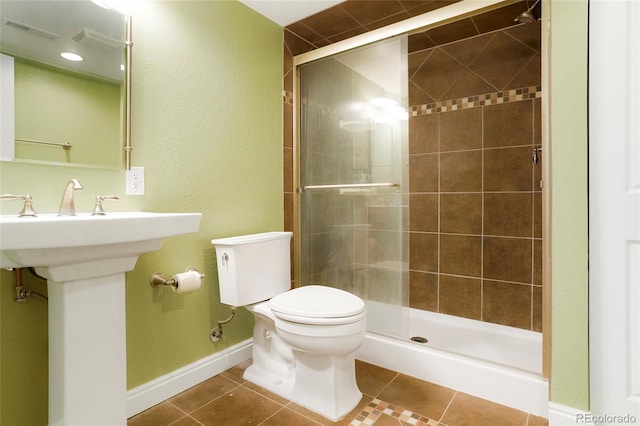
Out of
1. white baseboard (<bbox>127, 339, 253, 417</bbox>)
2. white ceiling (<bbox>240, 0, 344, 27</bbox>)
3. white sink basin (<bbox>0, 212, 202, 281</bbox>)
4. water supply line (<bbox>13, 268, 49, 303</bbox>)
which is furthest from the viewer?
white ceiling (<bbox>240, 0, 344, 27</bbox>)

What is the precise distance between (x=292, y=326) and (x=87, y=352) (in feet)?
2.40

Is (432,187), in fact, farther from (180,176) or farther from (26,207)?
(26,207)

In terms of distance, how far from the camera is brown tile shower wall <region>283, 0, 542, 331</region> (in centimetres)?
216

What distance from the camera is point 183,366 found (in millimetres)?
1710

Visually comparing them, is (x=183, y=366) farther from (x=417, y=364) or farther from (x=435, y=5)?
(x=435, y=5)

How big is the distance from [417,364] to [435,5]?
2.01m

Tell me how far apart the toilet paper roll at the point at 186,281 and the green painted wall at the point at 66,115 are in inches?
22.3

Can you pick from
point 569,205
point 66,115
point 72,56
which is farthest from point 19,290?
point 569,205

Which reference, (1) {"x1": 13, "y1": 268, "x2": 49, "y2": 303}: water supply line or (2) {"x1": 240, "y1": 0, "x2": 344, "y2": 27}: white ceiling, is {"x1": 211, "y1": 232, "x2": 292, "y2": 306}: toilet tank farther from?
(2) {"x1": 240, "y1": 0, "x2": 344, "y2": 27}: white ceiling

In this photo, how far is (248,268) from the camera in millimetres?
1755

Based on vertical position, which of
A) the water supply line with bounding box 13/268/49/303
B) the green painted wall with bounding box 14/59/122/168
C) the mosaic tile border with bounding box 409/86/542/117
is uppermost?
the mosaic tile border with bounding box 409/86/542/117

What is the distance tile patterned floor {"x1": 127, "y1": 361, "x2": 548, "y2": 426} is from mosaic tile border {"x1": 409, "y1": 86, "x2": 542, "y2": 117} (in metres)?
1.81

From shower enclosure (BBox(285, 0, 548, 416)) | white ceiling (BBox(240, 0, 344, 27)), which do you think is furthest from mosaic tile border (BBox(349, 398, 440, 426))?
white ceiling (BBox(240, 0, 344, 27))

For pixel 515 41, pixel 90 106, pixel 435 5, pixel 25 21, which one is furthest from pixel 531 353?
pixel 25 21
